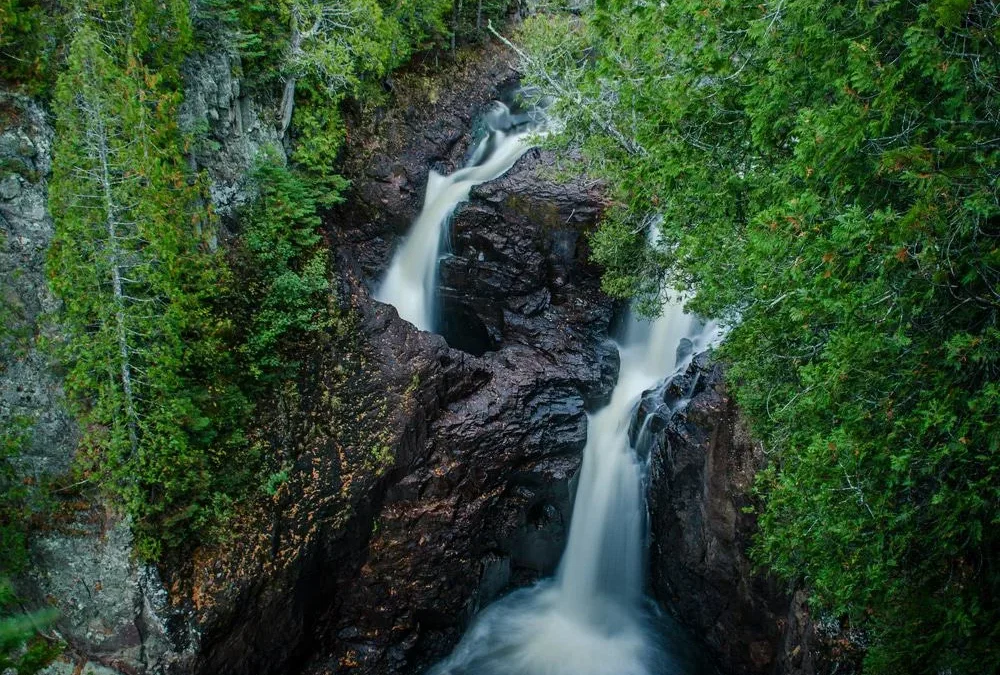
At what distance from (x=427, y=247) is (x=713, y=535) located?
340 inches

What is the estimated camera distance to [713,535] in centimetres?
940

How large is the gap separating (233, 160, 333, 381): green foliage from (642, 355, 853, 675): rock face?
6.96 meters

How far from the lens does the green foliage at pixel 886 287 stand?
3.39m

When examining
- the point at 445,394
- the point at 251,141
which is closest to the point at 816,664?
the point at 445,394

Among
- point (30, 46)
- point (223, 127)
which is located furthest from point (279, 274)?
point (30, 46)

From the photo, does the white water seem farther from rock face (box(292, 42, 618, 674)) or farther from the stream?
rock face (box(292, 42, 618, 674))

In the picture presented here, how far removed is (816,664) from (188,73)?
1257 centimetres

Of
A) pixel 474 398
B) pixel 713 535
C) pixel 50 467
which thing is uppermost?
pixel 474 398

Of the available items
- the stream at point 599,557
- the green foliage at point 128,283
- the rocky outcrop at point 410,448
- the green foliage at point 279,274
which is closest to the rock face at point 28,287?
the green foliage at point 128,283

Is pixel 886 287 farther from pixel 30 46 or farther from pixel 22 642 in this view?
pixel 30 46

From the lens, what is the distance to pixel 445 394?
11.1m

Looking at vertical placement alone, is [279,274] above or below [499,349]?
below

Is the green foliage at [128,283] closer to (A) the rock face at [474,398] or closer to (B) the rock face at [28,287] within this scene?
(B) the rock face at [28,287]

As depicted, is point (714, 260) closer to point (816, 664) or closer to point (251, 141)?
point (816, 664)
